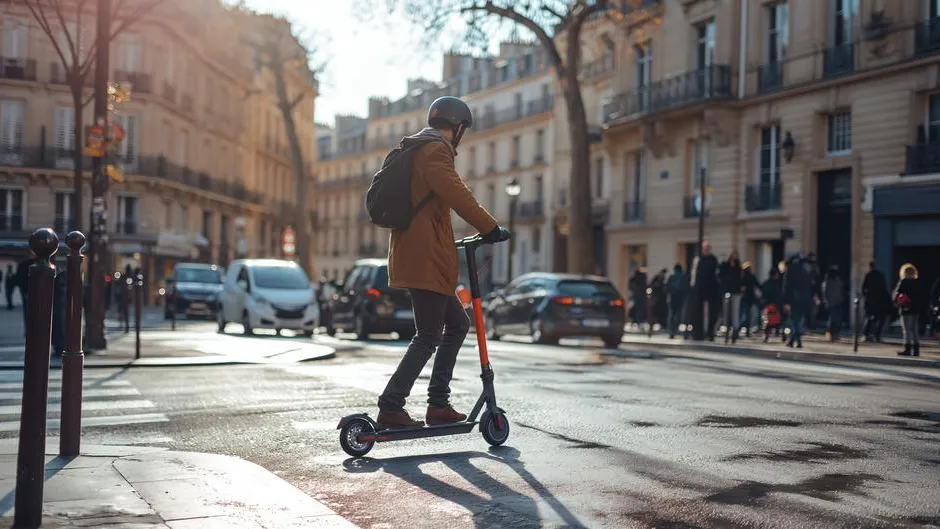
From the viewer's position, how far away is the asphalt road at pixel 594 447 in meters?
5.06

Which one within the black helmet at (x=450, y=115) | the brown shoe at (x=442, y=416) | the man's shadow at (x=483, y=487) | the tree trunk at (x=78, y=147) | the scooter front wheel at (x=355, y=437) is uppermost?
the tree trunk at (x=78, y=147)

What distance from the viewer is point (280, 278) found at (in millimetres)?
25375

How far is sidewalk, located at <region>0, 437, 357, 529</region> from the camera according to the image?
15.3ft

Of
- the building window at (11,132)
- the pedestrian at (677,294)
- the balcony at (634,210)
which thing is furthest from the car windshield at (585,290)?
the building window at (11,132)

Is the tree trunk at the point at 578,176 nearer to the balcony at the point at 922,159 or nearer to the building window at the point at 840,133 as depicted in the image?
the building window at the point at 840,133

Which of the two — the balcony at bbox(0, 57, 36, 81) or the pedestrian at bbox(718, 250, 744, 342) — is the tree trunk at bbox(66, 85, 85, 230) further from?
the balcony at bbox(0, 57, 36, 81)

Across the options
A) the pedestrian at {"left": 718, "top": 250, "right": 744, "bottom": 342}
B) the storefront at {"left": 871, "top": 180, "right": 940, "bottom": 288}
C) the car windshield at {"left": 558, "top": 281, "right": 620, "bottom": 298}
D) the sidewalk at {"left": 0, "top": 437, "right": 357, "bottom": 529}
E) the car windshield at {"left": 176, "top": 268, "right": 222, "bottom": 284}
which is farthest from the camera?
A: the car windshield at {"left": 176, "top": 268, "right": 222, "bottom": 284}

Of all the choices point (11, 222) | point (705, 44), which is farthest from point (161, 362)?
point (11, 222)

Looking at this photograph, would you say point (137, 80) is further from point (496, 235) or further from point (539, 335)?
point (496, 235)

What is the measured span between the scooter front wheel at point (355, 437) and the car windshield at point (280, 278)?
18869 millimetres

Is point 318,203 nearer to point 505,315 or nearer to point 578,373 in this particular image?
point 505,315

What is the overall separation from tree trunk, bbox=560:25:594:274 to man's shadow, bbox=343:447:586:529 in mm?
25767

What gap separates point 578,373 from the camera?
12641mm

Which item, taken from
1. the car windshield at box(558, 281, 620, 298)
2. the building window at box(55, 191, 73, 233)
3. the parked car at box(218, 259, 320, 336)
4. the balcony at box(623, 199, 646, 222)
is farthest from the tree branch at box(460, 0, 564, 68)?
the building window at box(55, 191, 73, 233)
